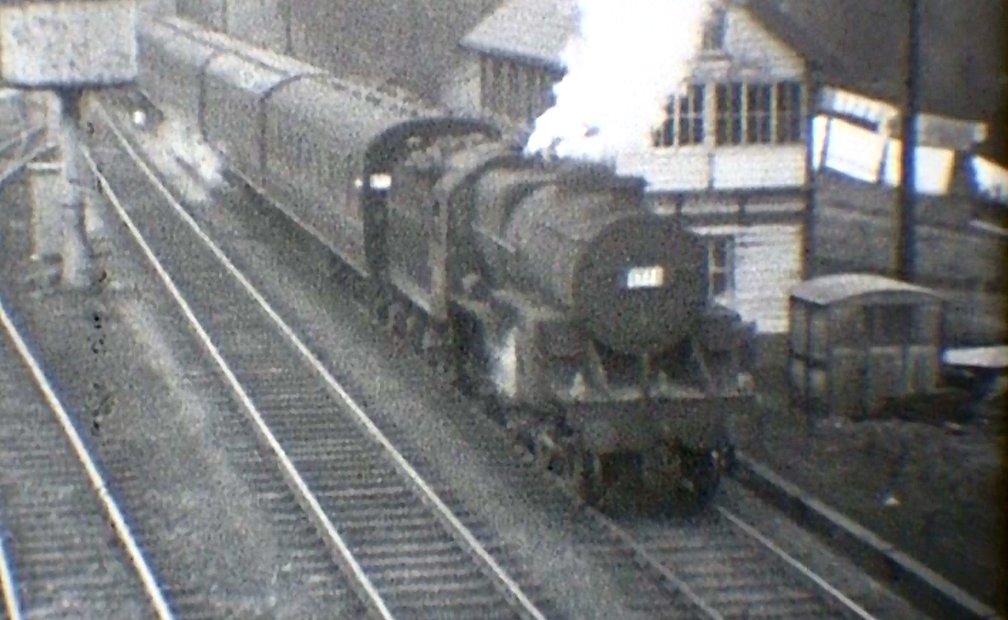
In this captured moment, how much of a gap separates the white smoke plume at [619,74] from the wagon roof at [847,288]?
2750 mm

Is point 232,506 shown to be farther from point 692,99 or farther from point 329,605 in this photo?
point 692,99

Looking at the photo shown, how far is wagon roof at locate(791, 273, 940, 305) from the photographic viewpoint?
61.3ft

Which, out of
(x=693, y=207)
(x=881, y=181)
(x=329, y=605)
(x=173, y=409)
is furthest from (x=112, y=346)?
(x=881, y=181)

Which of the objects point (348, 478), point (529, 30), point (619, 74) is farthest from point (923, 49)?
point (348, 478)

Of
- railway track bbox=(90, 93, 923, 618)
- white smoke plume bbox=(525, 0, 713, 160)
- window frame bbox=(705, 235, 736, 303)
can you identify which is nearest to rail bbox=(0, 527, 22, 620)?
railway track bbox=(90, 93, 923, 618)

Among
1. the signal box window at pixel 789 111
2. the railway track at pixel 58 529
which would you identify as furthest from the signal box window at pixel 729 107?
the railway track at pixel 58 529

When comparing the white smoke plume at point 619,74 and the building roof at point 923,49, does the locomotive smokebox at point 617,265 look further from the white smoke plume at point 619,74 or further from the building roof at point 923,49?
the building roof at point 923,49

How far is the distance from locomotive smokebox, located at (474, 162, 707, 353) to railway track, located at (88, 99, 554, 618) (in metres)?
2.16

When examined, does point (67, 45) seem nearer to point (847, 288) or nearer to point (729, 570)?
point (847, 288)

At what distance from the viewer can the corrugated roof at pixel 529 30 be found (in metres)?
21.8

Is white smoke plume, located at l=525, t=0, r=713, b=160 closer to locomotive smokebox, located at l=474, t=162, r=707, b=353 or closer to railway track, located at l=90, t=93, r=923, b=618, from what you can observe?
locomotive smokebox, located at l=474, t=162, r=707, b=353

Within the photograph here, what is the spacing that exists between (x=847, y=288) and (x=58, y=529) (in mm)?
9043

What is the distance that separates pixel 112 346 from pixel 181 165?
16125 millimetres

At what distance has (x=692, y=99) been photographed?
22.4 m
